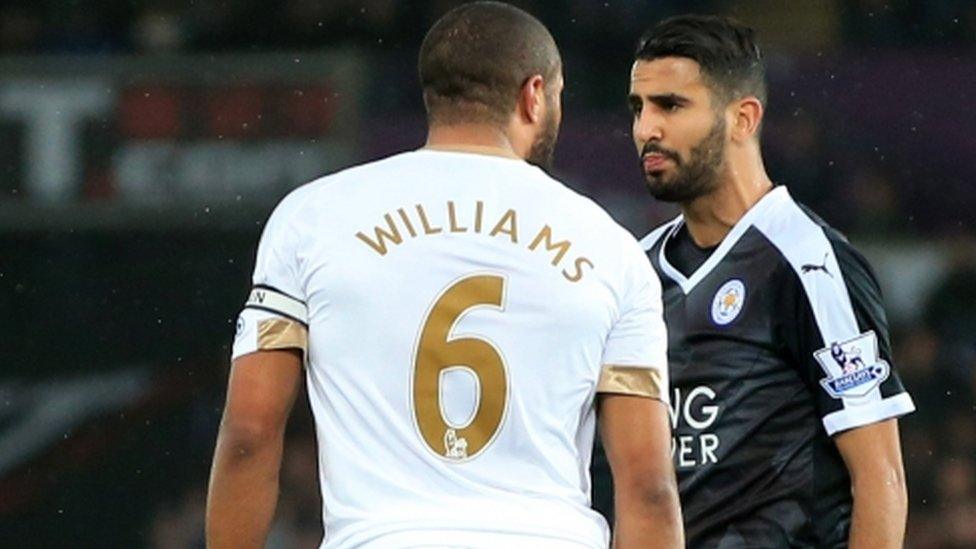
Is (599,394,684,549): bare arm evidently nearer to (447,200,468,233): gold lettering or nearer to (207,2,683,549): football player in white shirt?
(207,2,683,549): football player in white shirt

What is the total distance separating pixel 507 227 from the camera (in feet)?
9.32

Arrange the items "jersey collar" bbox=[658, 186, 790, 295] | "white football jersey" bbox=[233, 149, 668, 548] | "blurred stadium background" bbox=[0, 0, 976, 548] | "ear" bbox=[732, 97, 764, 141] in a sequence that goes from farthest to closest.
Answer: "blurred stadium background" bbox=[0, 0, 976, 548], "ear" bbox=[732, 97, 764, 141], "jersey collar" bbox=[658, 186, 790, 295], "white football jersey" bbox=[233, 149, 668, 548]

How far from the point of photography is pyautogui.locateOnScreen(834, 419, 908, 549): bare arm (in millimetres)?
3420

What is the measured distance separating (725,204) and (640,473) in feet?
3.25

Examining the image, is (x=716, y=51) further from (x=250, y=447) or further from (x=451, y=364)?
(x=250, y=447)

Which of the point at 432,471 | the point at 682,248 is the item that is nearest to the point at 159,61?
the point at 682,248

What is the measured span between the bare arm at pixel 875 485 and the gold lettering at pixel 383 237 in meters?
0.99

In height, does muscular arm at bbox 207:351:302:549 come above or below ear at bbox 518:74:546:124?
below

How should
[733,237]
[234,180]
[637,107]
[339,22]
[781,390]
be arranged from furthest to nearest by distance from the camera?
[339,22], [234,180], [637,107], [733,237], [781,390]

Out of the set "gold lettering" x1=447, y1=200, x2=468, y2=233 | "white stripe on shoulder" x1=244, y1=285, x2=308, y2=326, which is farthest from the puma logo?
"white stripe on shoulder" x1=244, y1=285, x2=308, y2=326

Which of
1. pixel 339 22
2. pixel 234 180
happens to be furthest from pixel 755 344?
pixel 339 22

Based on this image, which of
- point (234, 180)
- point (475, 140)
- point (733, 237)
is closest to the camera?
point (475, 140)

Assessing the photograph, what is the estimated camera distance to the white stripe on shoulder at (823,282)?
11.4 ft

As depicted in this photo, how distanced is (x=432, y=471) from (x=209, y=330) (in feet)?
17.1
